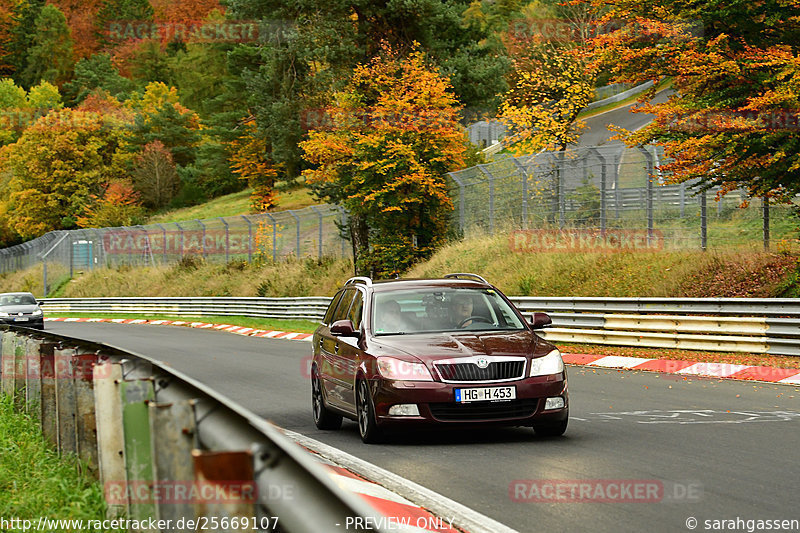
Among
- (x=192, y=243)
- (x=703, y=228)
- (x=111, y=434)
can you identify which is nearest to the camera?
(x=111, y=434)

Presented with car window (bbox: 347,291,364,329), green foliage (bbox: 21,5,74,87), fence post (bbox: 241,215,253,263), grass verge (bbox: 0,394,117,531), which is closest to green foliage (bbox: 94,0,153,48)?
green foliage (bbox: 21,5,74,87)

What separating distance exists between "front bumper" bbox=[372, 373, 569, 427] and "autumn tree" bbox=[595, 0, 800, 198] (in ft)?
33.5

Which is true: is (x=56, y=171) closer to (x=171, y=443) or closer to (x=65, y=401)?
(x=65, y=401)

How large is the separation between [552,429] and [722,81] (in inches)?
458

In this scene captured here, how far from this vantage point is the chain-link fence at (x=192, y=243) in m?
44.8

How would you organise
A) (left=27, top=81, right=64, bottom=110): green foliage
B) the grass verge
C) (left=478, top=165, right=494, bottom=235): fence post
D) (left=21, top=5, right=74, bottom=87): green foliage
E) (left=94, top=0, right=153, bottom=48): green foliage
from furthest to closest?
(left=21, top=5, right=74, bottom=87): green foliage, (left=94, top=0, right=153, bottom=48): green foliage, (left=27, top=81, right=64, bottom=110): green foliage, (left=478, top=165, right=494, bottom=235): fence post, the grass verge

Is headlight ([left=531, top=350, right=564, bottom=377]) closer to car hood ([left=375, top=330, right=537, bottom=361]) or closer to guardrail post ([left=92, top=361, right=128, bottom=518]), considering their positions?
car hood ([left=375, top=330, right=537, bottom=361])

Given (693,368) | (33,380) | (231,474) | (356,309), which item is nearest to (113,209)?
(693,368)

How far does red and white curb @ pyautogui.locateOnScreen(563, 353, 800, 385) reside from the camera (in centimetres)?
1627

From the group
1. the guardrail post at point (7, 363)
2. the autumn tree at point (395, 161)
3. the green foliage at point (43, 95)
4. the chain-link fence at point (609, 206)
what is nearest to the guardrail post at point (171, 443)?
the guardrail post at point (7, 363)

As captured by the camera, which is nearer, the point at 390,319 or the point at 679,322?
the point at 390,319

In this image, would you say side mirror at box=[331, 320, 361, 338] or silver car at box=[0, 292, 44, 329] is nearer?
side mirror at box=[331, 320, 361, 338]

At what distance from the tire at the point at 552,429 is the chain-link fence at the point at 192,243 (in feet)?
103

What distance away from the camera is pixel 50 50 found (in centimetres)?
15012
